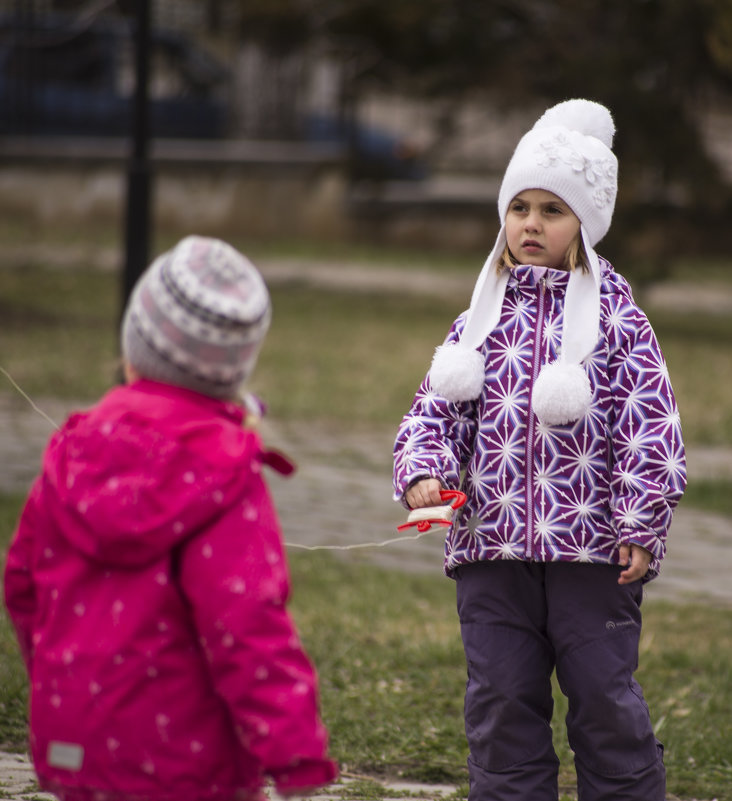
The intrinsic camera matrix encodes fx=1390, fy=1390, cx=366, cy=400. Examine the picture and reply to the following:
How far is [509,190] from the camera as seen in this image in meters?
3.15

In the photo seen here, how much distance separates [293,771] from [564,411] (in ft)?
3.58

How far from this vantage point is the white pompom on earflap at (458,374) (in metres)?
2.95

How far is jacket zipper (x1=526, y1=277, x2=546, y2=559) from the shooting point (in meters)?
2.88

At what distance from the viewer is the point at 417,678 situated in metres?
4.50

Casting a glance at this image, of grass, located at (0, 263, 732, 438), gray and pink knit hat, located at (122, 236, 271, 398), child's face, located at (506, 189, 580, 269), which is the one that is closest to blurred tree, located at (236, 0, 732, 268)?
grass, located at (0, 263, 732, 438)

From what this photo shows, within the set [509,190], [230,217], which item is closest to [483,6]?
[230,217]

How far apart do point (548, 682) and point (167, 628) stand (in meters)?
1.13

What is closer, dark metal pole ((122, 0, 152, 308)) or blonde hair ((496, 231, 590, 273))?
blonde hair ((496, 231, 590, 273))

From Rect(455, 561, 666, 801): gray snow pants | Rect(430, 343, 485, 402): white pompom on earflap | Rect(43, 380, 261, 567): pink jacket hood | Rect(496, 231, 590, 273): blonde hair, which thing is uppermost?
Rect(496, 231, 590, 273): blonde hair

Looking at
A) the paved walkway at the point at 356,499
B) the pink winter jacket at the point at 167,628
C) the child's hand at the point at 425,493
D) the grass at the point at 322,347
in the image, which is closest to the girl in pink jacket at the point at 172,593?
the pink winter jacket at the point at 167,628

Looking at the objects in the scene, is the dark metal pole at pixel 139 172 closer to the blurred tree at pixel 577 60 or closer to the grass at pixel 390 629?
the grass at pixel 390 629

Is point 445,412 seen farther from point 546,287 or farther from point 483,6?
point 483,6

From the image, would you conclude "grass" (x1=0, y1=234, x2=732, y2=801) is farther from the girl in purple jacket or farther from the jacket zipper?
the jacket zipper

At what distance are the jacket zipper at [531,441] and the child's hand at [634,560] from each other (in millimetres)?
189
